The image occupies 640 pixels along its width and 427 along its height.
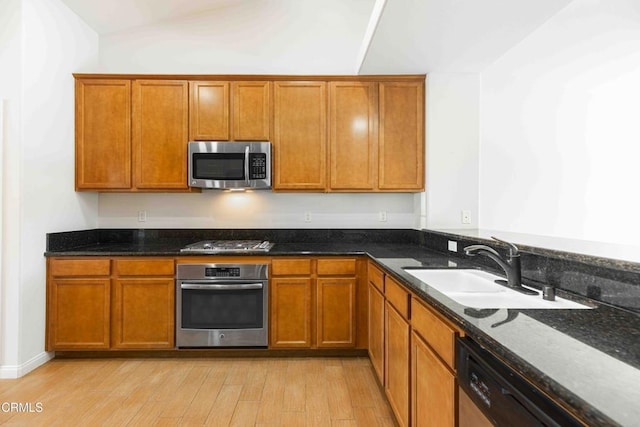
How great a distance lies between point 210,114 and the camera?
327 cm

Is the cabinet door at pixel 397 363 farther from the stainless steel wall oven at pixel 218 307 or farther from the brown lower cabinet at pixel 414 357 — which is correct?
the stainless steel wall oven at pixel 218 307

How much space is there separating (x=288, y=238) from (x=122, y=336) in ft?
5.58

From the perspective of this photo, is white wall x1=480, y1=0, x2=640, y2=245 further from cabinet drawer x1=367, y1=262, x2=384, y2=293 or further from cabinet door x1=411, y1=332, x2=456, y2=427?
cabinet door x1=411, y1=332, x2=456, y2=427

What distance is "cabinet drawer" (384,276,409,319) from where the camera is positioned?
1782 mm

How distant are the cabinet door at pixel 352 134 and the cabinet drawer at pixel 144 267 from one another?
163cm

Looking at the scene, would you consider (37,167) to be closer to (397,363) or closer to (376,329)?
(376,329)

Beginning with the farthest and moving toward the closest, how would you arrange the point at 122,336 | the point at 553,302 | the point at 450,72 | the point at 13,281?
the point at 450,72 → the point at 122,336 → the point at 13,281 → the point at 553,302

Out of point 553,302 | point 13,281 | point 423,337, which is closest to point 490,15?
point 553,302

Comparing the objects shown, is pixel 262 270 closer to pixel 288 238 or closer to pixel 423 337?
pixel 288 238

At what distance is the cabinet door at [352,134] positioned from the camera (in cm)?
329

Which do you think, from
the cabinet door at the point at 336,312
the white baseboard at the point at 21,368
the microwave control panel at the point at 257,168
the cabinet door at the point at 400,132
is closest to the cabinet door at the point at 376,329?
the cabinet door at the point at 336,312

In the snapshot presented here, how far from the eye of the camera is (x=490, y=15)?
90.1 inches

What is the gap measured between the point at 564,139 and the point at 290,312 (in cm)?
342

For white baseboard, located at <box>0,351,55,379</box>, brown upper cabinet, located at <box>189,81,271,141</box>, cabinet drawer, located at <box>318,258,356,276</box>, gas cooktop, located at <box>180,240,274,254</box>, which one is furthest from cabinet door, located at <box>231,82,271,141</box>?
white baseboard, located at <box>0,351,55,379</box>
